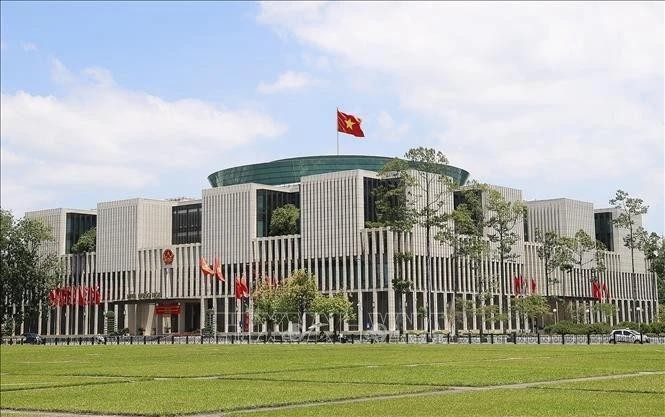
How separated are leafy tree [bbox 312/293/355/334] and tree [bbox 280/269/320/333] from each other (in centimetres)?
85

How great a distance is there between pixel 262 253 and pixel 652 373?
115205mm

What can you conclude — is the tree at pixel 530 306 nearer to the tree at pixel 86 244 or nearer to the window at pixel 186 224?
the window at pixel 186 224

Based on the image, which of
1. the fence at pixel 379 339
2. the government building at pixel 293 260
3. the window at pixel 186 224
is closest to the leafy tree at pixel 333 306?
the fence at pixel 379 339

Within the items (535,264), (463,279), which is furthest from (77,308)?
(535,264)

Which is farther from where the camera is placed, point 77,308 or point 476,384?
point 77,308

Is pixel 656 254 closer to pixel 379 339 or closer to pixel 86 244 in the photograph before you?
pixel 379 339

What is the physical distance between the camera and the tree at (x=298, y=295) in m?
120

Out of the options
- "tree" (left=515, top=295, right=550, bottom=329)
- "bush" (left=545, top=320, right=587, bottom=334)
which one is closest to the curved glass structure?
Answer: "tree" (left=515, top=295, right=550, bottom=329)

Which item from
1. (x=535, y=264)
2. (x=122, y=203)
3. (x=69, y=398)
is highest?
(x=122, y=203)

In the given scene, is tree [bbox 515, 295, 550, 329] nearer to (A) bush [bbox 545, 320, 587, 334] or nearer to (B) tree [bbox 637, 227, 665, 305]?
(A) bush [bbox 545, 320, 587, 334]

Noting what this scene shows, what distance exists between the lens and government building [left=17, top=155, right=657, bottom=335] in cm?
13450

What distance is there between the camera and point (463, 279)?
462 feet

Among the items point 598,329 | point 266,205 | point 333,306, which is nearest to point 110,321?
point 266,205

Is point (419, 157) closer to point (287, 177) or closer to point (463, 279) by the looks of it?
point (463, 279)
